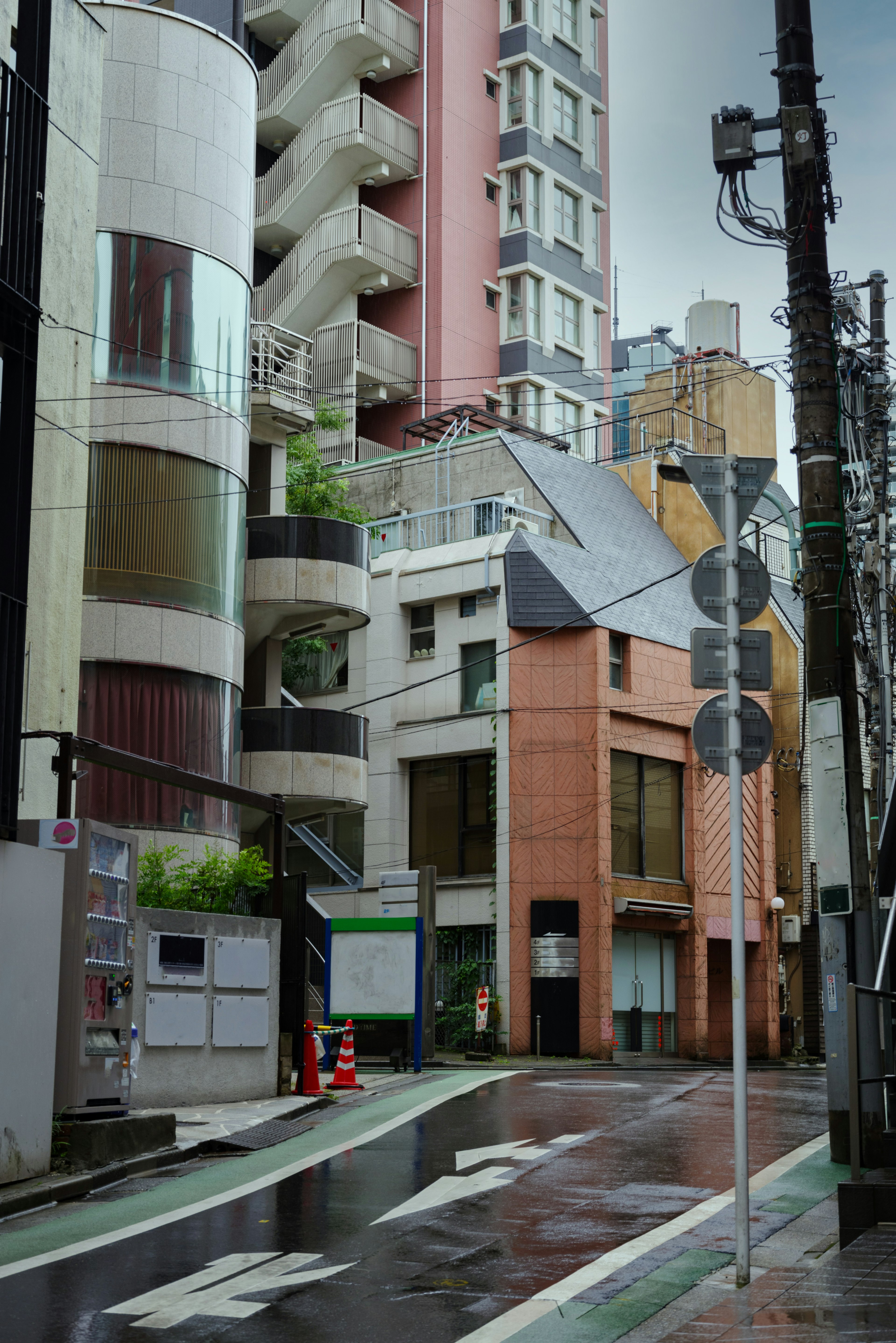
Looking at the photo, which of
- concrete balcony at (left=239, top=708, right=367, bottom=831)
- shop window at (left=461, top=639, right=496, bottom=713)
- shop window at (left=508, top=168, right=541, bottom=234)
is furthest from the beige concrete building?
shop window at (left=508, top=168, right=541, bottom=234)

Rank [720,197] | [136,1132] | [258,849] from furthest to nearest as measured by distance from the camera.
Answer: [258,849] < [720,197] < [136,1132]

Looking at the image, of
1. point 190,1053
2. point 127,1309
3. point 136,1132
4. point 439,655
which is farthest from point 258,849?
point 439,655

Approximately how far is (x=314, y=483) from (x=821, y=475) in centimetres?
2609

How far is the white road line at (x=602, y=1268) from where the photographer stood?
7.91 metres

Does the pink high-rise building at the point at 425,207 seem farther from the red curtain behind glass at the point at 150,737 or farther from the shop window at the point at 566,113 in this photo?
the red curtain behind glass at the point at 150,737

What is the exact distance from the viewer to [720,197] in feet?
49.7

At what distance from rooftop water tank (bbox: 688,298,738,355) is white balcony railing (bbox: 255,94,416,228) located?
9723mm

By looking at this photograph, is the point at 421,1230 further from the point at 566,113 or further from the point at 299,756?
the point at 566,113

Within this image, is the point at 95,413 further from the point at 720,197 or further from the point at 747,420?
the point at 747,420

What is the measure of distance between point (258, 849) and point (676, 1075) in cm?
880

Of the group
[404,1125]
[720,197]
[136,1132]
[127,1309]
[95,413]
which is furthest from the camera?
[95,413]

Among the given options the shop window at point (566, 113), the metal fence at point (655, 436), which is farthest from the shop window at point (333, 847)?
the shop window at point (566, 113)

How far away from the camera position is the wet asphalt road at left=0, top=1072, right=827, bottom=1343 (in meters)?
8.14

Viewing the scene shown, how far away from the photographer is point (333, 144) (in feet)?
157
